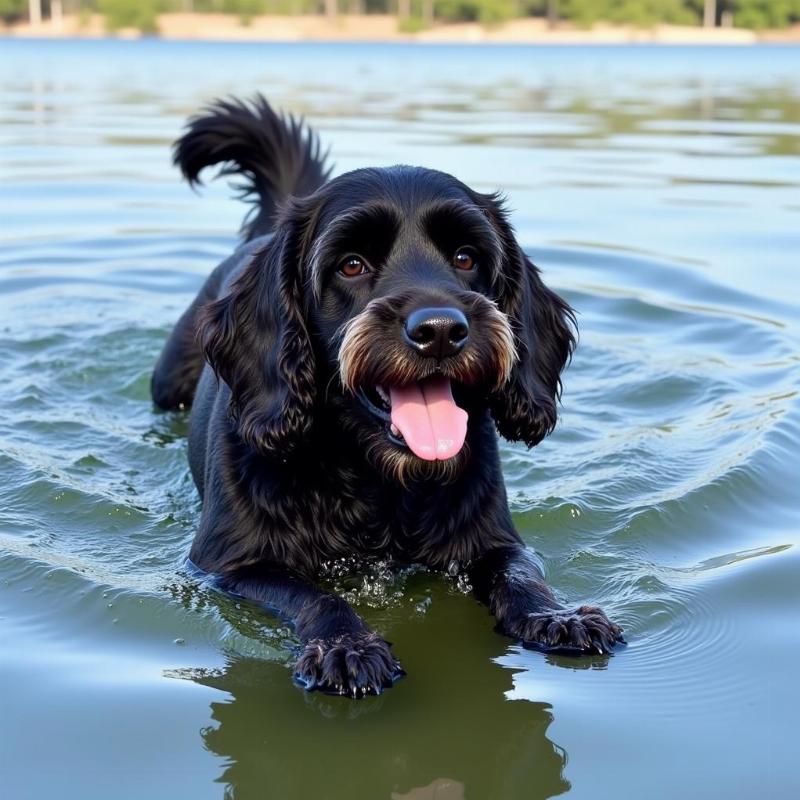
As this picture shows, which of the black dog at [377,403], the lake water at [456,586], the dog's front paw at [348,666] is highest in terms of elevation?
the black dog at [377,403]

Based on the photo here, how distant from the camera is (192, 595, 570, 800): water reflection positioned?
3.68 m

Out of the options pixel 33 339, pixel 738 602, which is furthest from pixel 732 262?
pixel 738 602

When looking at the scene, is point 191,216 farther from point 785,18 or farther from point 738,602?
point 785,18

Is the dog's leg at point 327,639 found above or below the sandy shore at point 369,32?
below

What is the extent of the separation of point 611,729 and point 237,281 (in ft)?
7.80

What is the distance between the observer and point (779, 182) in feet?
51.3

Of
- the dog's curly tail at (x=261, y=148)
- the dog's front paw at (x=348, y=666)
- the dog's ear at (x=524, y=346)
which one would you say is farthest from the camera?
the dog's curly tail at (x=261, y=148)

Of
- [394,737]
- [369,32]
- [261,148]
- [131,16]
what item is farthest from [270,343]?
[369,32]

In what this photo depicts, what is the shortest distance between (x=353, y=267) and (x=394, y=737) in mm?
1743

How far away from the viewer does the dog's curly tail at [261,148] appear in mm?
7977

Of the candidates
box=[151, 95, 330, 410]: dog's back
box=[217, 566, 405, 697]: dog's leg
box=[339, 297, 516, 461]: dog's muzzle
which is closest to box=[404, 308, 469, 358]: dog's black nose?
box=[339, 297, 516, 461]: dog's muzzle

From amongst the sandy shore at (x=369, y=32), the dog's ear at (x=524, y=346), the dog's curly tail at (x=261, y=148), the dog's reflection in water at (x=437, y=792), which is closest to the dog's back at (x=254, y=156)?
the dog's curly tail at (x=261, y=148)

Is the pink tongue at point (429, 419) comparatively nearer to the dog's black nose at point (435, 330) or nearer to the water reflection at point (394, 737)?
the dog's black nose at point (435, 330)

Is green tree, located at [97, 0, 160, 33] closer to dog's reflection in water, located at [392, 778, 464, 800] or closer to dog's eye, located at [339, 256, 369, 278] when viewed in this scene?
dog's eye, located at [339, 256, 369, 278]
